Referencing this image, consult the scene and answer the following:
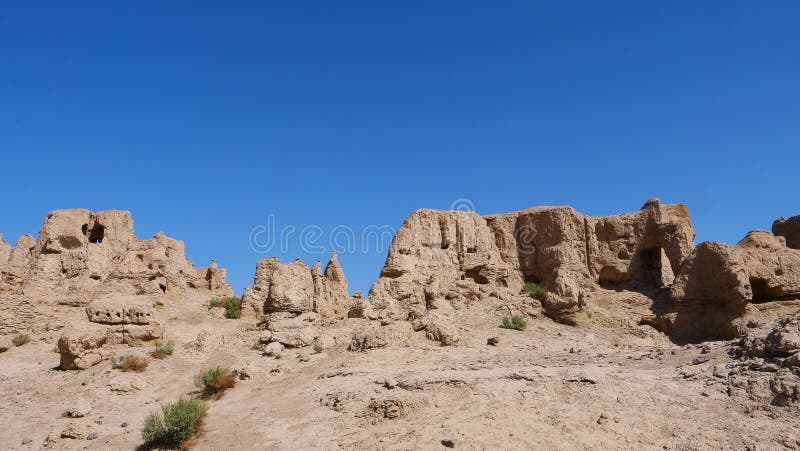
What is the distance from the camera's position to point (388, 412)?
347 inches

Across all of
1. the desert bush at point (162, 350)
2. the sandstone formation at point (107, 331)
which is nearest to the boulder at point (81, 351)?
the sandstone formation at point (107, 331)

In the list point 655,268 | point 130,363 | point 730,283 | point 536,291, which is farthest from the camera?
point 655,268

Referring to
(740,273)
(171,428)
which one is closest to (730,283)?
(740,273)

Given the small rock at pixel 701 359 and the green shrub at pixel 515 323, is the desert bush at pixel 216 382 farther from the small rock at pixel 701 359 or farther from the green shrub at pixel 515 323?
the small rock at pixel 701 359

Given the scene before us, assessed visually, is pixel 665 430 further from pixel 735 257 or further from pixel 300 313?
pixel 300 313

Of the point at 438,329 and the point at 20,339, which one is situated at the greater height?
the point at 20,339

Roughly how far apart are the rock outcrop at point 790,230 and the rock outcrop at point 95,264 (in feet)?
76.7

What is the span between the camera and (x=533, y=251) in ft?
69.8

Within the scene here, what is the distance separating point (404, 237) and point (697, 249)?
31.4 feet

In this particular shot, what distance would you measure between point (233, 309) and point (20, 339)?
21.4ft

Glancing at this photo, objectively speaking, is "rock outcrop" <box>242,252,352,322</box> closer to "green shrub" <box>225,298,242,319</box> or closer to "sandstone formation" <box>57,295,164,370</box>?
"green shrub" <box>225,298,242,319</box>

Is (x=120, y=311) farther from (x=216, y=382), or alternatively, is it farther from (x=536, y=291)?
(x=536, y=291)

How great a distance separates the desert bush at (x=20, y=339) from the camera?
16941mm

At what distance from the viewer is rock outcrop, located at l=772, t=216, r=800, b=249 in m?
21.3
